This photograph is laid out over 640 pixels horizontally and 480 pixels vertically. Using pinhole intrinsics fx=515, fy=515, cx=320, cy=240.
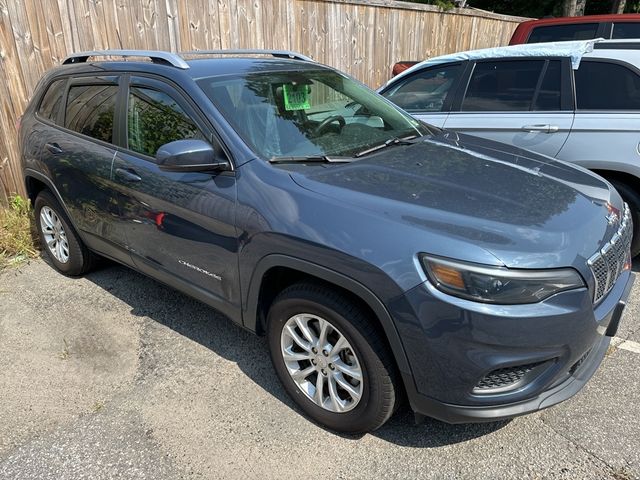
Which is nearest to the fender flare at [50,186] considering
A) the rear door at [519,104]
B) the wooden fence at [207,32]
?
the wooden fence at [207,32]

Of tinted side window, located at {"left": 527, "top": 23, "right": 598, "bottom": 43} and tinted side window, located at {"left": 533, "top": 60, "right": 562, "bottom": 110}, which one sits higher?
tinted side window, located at {"left": 527, "top": 23, "right": 598, "bottom": 43}

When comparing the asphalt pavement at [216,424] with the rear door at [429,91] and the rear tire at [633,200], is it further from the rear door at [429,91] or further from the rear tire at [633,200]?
the rear door at [429,91]

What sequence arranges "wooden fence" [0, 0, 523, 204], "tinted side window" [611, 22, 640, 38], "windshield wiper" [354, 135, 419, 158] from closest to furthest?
"windshield wiper" [354, 135, 419, 158] < "wooden fence" [0, 0, 523, 204] < "tinted side window" [611, 22, 640, 38]

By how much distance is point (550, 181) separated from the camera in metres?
2.76

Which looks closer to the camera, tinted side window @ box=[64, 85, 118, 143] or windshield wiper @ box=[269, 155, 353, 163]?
windshield wiper @ box=[269, 155, 353, 163]

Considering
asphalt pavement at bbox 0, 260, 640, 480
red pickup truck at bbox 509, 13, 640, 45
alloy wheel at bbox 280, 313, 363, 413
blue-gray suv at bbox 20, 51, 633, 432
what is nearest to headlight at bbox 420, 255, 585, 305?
blue-gray suv at bbox 20, 51, 633, 432

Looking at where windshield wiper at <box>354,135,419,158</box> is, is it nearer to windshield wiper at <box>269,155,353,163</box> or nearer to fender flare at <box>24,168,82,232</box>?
windshield wiper at <box>269,155,353,163</box>

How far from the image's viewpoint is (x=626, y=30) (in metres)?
6.62

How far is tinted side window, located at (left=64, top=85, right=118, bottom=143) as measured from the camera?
11.5ft

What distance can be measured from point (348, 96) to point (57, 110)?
2.30 m

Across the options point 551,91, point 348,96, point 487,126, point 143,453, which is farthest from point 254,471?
point 551,91

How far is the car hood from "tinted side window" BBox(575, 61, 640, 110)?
1439mm

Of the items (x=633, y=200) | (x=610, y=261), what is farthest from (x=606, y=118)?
(x=610, y=261)

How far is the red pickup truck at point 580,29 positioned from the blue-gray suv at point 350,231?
427 cm
